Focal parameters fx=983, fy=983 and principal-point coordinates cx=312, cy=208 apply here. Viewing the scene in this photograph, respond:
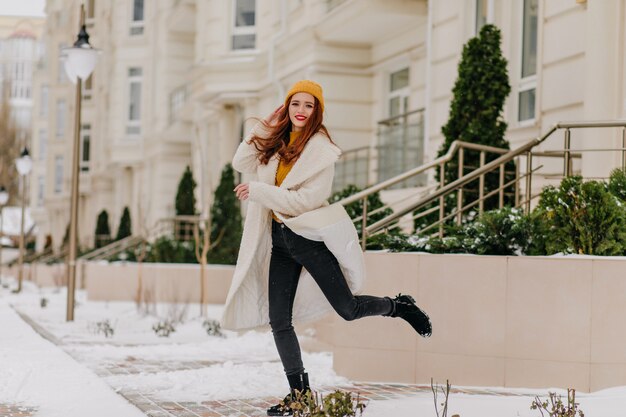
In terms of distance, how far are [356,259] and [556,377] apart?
2.13 metres

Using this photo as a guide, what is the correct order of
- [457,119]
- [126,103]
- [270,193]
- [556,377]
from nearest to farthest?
[270,193]
[556,377]
[457,119]
[126,103]

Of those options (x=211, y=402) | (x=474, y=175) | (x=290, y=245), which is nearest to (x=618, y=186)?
(x=474, y=175)

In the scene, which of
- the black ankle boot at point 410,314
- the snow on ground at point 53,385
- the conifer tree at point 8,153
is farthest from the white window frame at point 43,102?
the black ankle boot at point 410,314

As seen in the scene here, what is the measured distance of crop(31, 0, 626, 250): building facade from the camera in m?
11.1

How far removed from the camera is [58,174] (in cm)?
4847

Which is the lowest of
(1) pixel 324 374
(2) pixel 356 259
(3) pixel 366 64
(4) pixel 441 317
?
(1) pixel 324 374

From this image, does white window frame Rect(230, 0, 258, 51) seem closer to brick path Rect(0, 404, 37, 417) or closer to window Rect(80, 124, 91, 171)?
brick path Rect(0, 404, 37, 417)

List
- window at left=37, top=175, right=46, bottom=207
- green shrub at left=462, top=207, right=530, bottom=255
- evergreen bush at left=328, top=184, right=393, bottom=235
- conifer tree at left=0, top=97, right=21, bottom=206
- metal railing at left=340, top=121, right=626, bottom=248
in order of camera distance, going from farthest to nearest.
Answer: conifer tree at left=0, top=97, right=21, bottom=206 < window at left=37, top=175, right=46, bottom=207 < evergreen bush at left=328, top=184, right=393, bottom=235 < metal railing at left=340, top=121, right=626, bottom=248 < green shrub at left=462, top=207, right=530, bottom=255

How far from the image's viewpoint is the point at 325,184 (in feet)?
18.8

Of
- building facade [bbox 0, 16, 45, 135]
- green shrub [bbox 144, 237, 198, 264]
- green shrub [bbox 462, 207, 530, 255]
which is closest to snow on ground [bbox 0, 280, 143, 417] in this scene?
green shrub [bbox 462, 207, 530, 255]

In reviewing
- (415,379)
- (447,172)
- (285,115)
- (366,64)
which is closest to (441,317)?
(415,379)

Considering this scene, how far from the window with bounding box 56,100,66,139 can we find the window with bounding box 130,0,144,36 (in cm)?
1397

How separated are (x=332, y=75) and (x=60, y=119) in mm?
31984

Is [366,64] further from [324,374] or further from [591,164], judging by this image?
→ [324,374]
